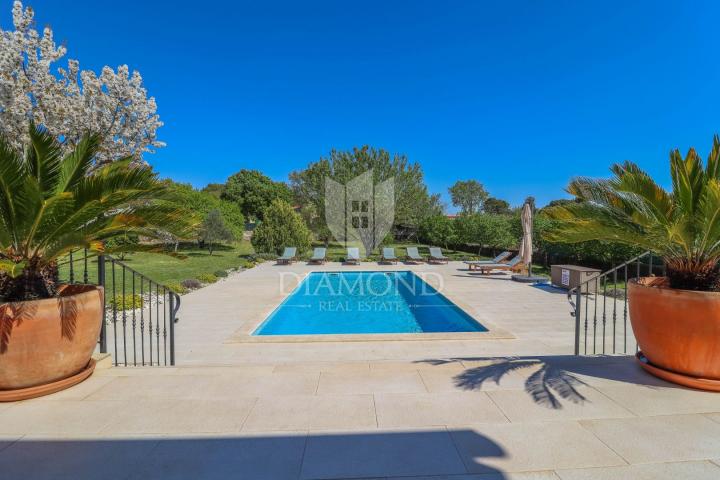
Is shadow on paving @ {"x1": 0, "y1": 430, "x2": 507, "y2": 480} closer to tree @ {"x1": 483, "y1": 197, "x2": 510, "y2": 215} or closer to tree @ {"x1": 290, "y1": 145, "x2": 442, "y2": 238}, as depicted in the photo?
tree @ {"x1": 290, "y1": 145, "x2": 442, "y2": 238}

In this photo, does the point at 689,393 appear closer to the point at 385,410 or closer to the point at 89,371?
the point at 385,410

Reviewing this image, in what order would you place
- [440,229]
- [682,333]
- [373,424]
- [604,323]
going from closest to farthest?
1. [373,424]
2. [682,333]
3. [604,323]
4. [440,229]

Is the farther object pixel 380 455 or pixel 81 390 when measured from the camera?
pixel 81 390

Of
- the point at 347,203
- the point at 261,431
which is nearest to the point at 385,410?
the point at 261,431

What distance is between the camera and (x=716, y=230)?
3223 millimetres

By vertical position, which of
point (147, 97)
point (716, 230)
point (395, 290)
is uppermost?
point (147, 97)

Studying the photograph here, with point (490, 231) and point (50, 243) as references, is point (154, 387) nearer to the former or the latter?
point (50, 243)

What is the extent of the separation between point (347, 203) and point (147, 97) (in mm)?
14538

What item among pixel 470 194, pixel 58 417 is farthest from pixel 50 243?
pixel 470 194

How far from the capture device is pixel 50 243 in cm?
327

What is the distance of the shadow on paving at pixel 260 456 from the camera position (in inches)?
79.4

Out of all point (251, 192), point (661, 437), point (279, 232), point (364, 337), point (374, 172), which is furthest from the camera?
point (251, 192)

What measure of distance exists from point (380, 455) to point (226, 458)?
977 millimetres

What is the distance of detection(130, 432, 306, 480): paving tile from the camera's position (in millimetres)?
2006
